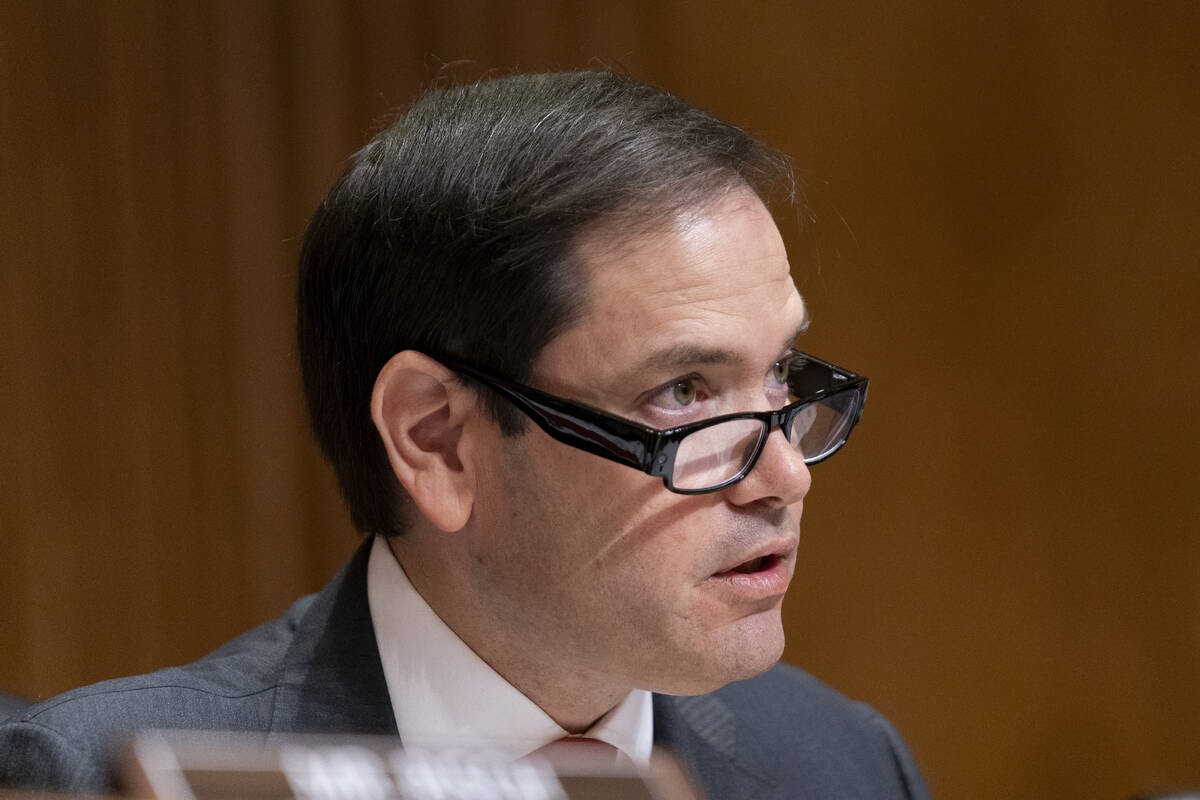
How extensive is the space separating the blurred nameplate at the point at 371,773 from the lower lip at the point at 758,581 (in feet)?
2.39

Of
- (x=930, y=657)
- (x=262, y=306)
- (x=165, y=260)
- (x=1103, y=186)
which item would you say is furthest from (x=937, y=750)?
(x=165, y=260)

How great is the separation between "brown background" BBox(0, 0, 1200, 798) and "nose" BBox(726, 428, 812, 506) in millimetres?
1420

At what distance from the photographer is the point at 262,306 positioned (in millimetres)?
2498

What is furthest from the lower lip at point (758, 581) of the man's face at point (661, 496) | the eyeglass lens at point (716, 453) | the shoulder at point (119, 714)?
the shoulder at point (119, 714)

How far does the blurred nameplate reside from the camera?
54 centimetres

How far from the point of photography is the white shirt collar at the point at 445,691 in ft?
4.58

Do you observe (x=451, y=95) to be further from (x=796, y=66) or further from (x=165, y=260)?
(x=796, y=66)

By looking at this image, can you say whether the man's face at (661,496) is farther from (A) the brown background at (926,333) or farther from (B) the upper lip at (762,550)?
(A) the brown background at (926,333)

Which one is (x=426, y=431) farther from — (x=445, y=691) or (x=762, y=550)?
(x=762, y=550)

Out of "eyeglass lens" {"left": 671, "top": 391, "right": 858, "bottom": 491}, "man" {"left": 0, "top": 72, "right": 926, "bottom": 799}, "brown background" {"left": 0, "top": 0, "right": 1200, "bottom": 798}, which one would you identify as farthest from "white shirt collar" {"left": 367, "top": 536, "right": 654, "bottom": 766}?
"brown background" {"left": 0, "top": 0, "right": 1200, "bottom": 798}

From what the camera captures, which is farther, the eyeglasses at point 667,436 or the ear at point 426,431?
the ear at point 426,431

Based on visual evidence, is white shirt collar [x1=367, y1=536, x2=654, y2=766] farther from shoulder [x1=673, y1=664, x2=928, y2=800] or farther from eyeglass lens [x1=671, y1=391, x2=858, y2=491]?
eyeglass lens [x1=671, y1=391, x2=858, y2=491]

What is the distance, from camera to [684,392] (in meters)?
1.34

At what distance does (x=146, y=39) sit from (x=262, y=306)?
52 centimetres
